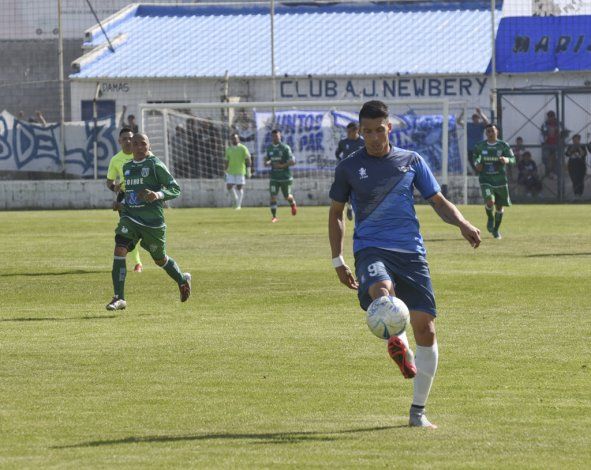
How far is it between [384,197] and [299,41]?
128 ft

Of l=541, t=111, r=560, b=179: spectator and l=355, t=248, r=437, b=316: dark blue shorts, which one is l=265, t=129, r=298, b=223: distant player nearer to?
l=541, t=111, r=560, b=179: spectator

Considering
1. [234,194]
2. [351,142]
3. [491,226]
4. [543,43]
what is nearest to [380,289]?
[491,226]

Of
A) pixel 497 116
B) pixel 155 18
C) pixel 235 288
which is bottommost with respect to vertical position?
pixel 235 288

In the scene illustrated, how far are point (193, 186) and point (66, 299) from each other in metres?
24.2

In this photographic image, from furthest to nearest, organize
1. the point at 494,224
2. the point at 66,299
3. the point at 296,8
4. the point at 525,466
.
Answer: the point at 296,8 → the point at 494,224 → the point at 66,299 → the point at 525,466

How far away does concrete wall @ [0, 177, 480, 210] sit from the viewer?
40344mm

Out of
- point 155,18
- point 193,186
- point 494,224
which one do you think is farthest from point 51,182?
point 494,224

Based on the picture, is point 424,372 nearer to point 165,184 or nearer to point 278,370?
point 278,370

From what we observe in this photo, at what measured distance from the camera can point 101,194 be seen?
40281 millimetres

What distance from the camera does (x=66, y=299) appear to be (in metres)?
16.5

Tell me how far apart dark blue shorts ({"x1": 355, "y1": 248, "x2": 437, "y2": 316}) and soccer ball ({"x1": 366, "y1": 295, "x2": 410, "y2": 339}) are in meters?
0.40

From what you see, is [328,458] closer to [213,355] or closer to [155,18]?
[213,355]

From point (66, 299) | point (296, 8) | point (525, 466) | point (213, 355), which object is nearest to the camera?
point (525, 466)

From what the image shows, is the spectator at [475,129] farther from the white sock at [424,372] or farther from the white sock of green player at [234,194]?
the white sock at [424,372]
